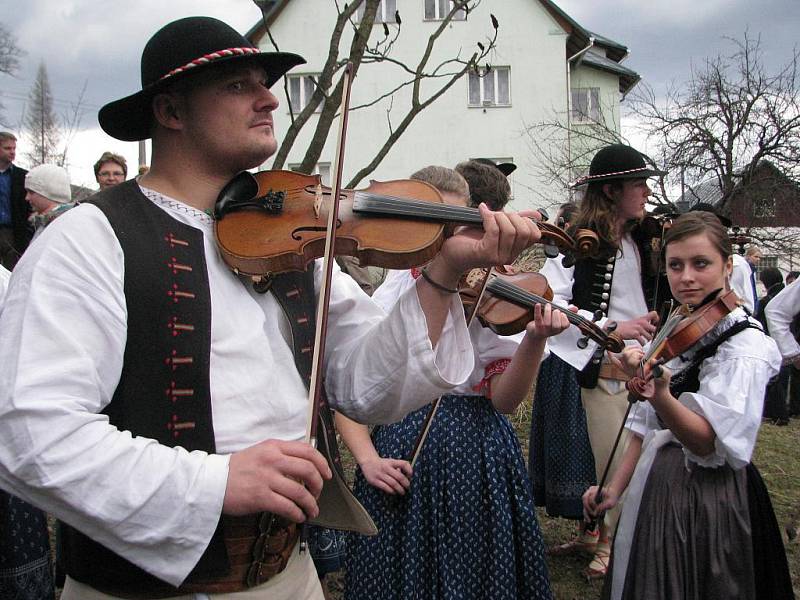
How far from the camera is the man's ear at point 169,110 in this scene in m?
1.62

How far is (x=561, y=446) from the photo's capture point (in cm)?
426

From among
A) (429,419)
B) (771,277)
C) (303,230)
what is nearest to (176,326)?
(303,230)

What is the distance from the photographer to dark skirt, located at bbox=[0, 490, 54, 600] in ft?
7.43

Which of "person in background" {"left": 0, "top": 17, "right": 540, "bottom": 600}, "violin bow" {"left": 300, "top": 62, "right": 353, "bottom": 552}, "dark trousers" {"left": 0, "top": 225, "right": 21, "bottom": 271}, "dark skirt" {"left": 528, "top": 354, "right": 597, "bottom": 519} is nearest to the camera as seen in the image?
"person in background" {"left": 0, "top": 17, "right": 540, "bottom": 600}

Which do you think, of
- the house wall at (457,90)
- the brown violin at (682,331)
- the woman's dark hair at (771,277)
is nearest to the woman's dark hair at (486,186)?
the brown violin at (682,331)

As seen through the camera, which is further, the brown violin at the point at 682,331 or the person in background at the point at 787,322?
the person in background at the point at 787,322

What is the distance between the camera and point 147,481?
1.17 m

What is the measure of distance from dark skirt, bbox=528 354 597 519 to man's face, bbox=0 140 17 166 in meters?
4.27

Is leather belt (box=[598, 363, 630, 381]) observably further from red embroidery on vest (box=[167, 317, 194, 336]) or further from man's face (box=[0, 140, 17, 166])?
man's face (box=[0, 140, 17, 166])

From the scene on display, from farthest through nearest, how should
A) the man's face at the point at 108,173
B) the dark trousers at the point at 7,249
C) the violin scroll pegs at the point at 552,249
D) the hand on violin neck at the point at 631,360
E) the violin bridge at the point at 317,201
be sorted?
the dark trousers at the point at 7,249 < the man's face at the point at 108,173 < the hand on violin neck at the point at 631,360 < the violin scroll pegs at the point at 552,249 < the violin bridge at the point at 317,201

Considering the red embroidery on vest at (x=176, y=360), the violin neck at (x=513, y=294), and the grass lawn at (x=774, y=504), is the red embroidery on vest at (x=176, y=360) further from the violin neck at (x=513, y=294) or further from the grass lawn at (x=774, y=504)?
the grass lawn at (x=774, y=504)

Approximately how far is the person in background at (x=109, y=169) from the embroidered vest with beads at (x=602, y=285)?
3059 mm

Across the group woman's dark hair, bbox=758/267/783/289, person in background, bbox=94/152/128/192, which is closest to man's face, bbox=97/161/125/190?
person in background, bbox=94/152/128/192

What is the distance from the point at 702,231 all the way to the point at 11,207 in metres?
4.96
